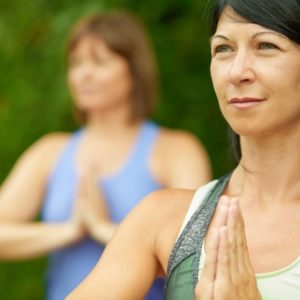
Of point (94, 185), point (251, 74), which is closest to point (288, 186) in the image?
point (251, 74)

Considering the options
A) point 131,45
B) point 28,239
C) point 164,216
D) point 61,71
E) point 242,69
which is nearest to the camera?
point 242,69

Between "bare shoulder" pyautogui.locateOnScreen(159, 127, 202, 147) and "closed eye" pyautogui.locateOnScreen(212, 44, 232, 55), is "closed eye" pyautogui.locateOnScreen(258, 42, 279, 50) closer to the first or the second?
"closed eye" pyautogui.locateOnScreen(212, 44, 232, 55)

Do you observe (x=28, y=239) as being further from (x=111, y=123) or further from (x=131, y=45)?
(x=131, y=45)

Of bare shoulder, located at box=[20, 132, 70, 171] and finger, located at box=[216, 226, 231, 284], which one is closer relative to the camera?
finger, located at box=[216, 226, 231, 284]

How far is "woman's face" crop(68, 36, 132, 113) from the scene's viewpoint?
14.6 feet

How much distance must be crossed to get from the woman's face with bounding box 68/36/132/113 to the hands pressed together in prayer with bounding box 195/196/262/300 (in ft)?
6.78

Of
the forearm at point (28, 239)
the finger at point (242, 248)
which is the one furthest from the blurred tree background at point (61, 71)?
the finger at point (242, 248)

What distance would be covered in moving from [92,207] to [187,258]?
1.62 m

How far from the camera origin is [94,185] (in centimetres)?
419

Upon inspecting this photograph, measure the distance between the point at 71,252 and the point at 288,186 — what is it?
166cm

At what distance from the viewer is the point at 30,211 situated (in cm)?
438

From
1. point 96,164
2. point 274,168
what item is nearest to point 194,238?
point 274,168

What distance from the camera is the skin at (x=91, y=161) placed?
418 cm

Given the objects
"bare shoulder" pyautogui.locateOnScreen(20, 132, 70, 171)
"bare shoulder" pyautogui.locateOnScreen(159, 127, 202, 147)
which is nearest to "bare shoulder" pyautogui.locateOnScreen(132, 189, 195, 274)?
"bare shoulder" pyautogui.locateOnScreen(159, 127, 202, 147)
